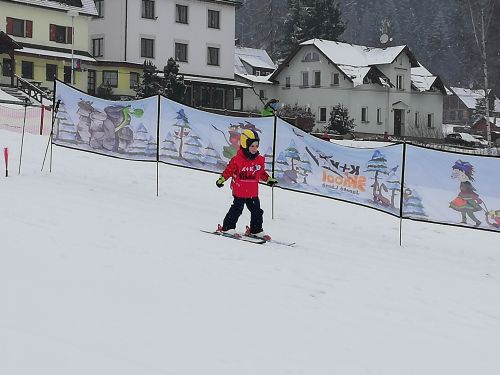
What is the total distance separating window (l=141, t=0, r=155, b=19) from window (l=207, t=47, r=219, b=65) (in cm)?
572

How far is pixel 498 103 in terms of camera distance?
110062 millimetres

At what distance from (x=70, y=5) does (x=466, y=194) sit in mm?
47305

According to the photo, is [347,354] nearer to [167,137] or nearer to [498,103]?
[167,137]

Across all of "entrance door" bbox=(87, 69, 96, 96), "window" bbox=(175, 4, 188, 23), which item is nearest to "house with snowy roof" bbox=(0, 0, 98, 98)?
"entrance door" bbox=(87, 69, 96, 96)

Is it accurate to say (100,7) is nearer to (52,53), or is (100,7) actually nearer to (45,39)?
(45,39)

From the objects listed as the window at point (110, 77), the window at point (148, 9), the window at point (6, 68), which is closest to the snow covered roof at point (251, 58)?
the window at point (148, 9)

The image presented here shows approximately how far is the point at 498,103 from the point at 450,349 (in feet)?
368

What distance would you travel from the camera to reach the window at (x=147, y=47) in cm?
5425

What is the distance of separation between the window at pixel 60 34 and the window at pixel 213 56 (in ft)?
38.0

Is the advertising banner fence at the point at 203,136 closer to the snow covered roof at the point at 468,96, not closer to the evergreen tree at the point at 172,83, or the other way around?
the evergreen tree at the point at 172,83

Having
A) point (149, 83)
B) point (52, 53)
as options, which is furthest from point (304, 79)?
point (52, 53)

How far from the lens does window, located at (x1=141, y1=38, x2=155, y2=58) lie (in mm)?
54250

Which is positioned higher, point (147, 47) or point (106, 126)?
point (147, 47)

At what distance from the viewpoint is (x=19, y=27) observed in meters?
49.9
